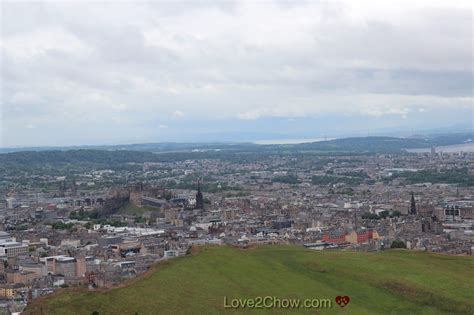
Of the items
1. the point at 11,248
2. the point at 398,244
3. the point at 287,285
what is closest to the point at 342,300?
the point at 287,285

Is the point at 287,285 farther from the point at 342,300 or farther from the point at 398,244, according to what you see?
the point at 398,244

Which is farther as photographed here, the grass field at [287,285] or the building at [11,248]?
the building at [11,248]

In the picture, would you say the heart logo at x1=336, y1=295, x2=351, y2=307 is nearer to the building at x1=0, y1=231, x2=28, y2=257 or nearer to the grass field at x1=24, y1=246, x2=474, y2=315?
the grass field at x1=24, y1=246, x2=474, y2=315

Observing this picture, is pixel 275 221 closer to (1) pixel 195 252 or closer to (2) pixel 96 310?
(1) pixel 195 252

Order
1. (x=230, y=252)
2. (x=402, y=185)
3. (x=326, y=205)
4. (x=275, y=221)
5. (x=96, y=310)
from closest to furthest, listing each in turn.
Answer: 1. (x=96, y=310)
2. (x=230, y=252)
3. (x=275, y=221)
4. (x=326, y=205)
5. (x=402, y=185)

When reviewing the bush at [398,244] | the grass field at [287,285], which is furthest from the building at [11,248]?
the bush at [398,244]

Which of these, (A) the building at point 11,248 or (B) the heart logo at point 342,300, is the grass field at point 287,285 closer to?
(B) the heart logo at point 342,300

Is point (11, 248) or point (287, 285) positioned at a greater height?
point (287, 285)

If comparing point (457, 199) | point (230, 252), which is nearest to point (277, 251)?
point (230, 252)
